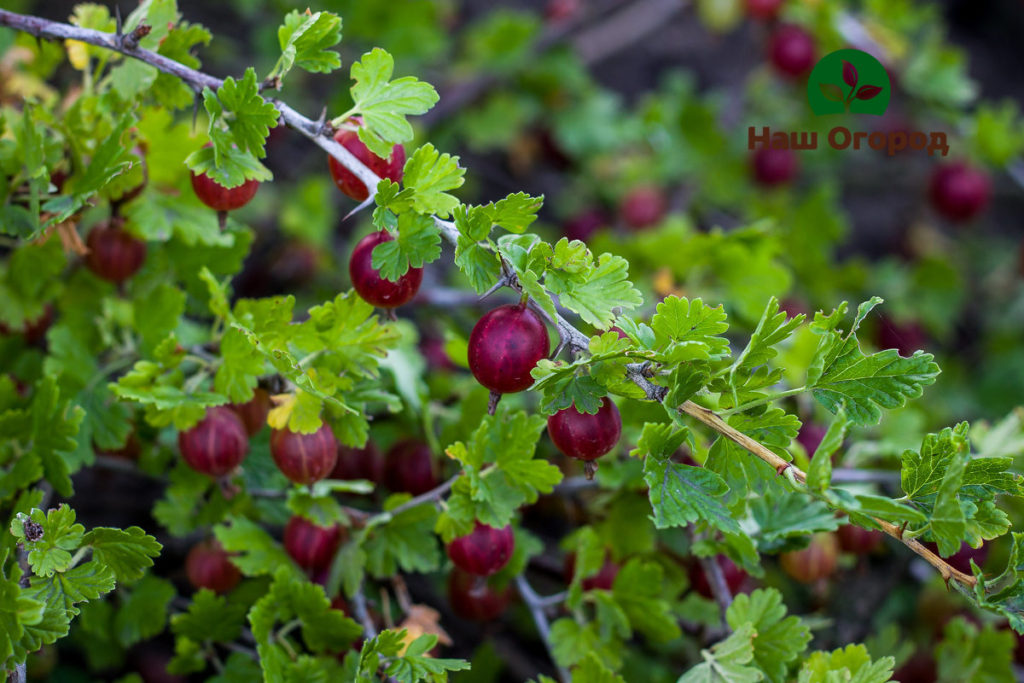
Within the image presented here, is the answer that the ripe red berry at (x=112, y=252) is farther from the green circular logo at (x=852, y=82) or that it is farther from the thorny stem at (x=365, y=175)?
the green circular logo at (x=852, y=82)

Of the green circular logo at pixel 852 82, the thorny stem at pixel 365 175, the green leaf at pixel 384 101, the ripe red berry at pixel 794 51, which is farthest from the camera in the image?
the ripe red berry at pixel 794 51

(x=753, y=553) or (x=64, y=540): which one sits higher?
(x=64, y=540)

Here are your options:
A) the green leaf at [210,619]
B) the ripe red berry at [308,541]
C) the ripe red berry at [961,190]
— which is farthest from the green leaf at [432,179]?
the ripe red berry at [961,190]

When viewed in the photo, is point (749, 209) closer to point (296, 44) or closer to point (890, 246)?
point (890, 246)

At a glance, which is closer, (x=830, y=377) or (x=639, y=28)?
(x=830, y=377)

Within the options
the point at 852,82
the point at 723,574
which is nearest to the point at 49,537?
the point at 723,574

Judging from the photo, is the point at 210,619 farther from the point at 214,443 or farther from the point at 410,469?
the point at 410,469

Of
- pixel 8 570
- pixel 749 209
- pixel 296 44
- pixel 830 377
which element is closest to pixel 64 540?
pixel 8 570
